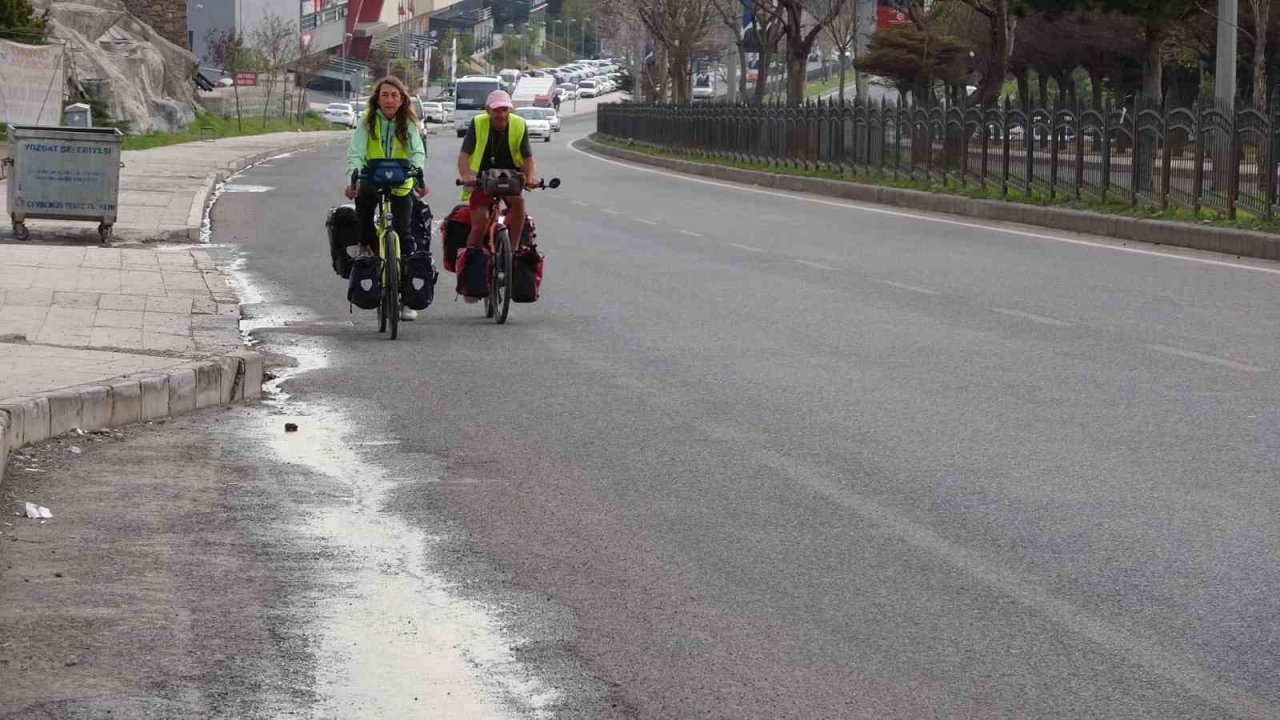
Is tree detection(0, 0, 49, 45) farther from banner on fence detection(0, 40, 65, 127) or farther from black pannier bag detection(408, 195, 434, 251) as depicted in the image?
black pannier bag detection(408, 195, 434, 251)

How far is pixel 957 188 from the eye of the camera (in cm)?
3344

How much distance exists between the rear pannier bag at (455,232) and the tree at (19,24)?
34083 mm

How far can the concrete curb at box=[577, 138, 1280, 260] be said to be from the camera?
22.5 meters

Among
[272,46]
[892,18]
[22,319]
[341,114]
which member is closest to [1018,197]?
[22,319]

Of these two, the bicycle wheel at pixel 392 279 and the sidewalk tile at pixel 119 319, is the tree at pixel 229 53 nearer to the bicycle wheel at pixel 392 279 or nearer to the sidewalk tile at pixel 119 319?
the sidewalk tile at pixel 119 319

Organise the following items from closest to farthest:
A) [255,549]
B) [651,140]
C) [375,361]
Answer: [255,549], [375,361], [651,140]

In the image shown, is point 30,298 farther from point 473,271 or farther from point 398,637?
point 398,637

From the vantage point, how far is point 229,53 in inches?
3467

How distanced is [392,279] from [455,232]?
4.96 feet

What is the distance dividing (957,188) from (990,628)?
27.8 meters

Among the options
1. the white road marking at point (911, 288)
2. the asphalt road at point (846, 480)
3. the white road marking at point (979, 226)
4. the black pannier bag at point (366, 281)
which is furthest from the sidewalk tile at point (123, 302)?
the white road marking at point (979, 226)

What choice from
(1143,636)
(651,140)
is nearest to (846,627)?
(1143,636)

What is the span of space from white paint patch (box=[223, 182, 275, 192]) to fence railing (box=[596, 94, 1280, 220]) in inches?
425

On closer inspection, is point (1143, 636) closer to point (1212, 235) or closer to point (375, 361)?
point (375, 361)
